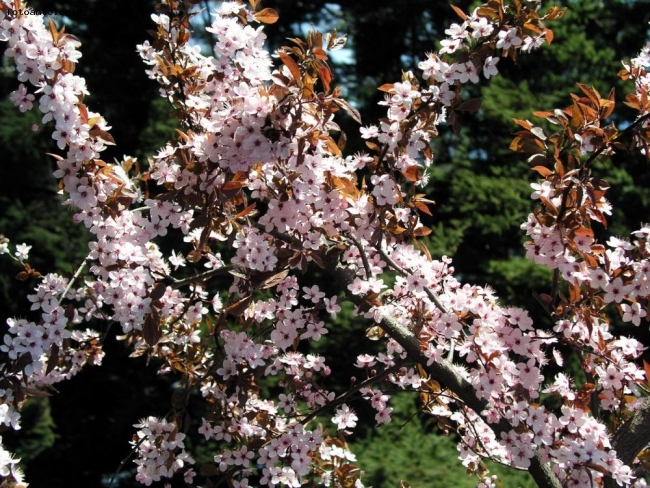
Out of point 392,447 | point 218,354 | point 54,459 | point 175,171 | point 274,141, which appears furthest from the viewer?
point 54,459

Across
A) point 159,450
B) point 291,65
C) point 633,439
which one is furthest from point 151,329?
point 633,439

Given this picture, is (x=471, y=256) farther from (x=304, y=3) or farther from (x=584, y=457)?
(x=584, y=457)

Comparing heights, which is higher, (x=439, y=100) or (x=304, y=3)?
(x=304, y=3)

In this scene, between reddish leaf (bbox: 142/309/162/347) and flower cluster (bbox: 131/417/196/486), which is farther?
flower cluster (bbox: 131/417/196/486)

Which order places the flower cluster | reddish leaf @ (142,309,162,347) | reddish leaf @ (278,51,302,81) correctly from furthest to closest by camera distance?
the flower cluster < reddish leaf @ (142,309,162,347) < reddish leaf @ (278,51,302,81)

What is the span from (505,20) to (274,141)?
693 mm

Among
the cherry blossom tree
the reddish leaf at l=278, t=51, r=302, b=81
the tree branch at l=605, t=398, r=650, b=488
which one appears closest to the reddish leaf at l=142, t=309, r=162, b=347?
the cherry blossom tree

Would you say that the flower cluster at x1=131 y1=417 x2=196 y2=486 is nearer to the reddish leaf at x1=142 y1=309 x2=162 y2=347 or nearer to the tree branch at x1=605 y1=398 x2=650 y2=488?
the reddish leaf at x1=142 y1=309 x2=162 y2=347

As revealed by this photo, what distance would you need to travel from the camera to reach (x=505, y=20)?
1864 millimetres

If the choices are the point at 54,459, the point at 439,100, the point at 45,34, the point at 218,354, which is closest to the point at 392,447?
the point at 54,459

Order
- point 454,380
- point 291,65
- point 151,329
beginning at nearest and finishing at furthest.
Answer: point 291,65
point 151,329
point 454,380

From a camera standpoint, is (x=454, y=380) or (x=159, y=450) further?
(x=159, y=450)

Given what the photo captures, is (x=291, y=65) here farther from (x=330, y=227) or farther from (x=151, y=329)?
(x=151, y=329)

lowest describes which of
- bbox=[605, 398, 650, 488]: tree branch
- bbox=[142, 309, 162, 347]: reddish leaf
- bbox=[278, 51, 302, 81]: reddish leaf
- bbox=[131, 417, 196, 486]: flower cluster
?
bbox=[605, 398, 650, 488]: tree branch
